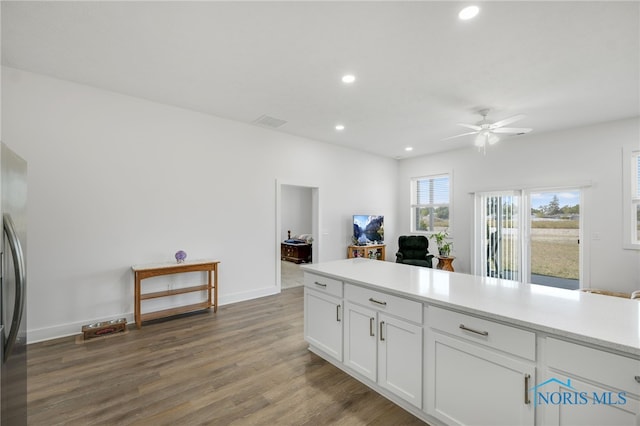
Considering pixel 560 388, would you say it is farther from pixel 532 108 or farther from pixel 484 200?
pixel 484 200

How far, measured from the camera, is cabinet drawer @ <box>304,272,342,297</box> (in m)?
2.44

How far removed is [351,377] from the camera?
238cm

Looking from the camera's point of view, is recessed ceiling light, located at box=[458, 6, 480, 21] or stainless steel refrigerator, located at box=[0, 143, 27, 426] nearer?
stainless steel refrigerator, located at box=[0, 143, 27, 426]

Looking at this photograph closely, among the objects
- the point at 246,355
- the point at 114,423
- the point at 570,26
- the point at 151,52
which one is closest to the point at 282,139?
the point at 151,52

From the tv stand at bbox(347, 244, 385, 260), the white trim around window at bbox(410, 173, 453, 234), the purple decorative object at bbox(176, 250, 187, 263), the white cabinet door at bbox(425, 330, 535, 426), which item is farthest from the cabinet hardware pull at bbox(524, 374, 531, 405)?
the white trim around window at bbox(410, 173, 453, 234)

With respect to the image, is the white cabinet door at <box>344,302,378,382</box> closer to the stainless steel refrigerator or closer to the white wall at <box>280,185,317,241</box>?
the stainless steel refrigerator

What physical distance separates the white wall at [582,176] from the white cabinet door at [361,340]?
188 inches

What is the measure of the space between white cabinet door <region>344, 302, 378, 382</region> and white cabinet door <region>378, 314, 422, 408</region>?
0.06 m

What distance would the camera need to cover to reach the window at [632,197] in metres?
4.26

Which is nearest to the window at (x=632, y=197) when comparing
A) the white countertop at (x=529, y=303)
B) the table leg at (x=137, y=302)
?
the white countertop at (x=529, y=303)

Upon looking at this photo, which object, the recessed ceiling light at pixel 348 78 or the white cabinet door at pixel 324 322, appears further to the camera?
the recessed ceiling light at pixel 348 78

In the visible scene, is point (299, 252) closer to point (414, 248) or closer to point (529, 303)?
point (414, 248)

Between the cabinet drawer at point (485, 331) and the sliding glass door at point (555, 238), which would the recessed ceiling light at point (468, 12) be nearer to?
the cabinet drawer at point (485, 331)

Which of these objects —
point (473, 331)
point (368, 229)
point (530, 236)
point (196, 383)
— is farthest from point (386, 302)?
point (530, 236)
